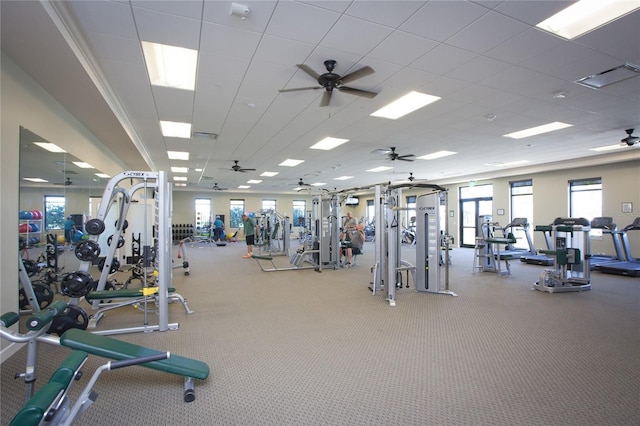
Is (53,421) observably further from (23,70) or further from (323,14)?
(23,70)

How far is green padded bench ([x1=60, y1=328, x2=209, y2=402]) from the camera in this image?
82.0 inches

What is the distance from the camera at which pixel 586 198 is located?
938 cm

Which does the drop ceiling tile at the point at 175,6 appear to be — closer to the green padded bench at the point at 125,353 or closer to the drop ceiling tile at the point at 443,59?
the drop ceiling tile at the point at 443,59

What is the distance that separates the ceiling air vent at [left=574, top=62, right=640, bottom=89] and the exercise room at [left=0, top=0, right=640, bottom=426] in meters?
0.05

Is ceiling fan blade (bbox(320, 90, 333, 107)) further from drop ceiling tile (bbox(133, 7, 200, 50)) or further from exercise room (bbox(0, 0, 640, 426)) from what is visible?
drop ceiling tile (bbox(133, 7, 200, 50))

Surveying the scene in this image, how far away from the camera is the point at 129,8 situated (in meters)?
2.63

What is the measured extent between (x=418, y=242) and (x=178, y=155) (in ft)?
22.4


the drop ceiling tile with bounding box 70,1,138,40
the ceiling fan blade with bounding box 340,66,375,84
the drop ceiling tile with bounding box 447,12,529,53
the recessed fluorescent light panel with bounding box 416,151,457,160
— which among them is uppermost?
the drop ceiling tile with bounding box 447,12,529,53

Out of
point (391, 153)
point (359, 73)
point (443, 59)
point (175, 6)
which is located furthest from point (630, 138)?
point (175, 6)

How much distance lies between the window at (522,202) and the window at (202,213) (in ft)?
48.8

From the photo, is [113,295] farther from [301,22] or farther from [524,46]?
[524,46]

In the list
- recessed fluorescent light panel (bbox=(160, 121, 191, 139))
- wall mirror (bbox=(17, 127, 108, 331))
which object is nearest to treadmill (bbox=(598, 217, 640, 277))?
recessed fluorescent light panel (bbox=(160, 121, 191, 139))

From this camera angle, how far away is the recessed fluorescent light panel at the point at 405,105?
4.64m

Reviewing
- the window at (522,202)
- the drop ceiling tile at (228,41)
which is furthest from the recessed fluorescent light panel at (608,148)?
the drop ceiling tile at (228,41)
